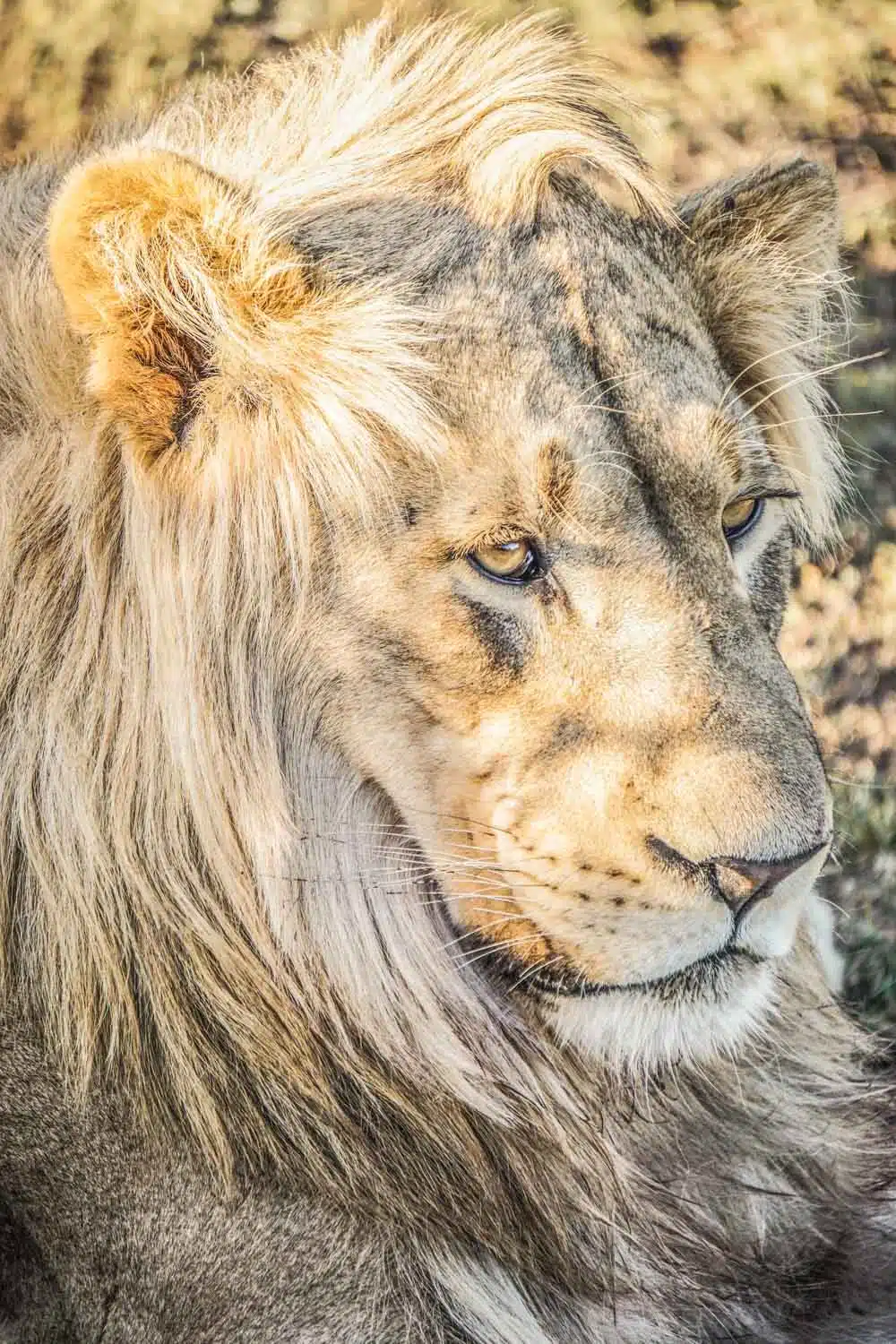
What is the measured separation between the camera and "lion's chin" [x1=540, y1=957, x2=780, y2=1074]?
1966mm

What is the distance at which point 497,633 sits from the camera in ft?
6.22

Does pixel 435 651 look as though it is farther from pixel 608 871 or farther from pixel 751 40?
pixel 751 40

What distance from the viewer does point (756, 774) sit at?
181cm

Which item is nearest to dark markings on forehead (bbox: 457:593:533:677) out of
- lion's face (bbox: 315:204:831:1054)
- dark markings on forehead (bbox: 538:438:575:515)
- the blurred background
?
lion's face (bbox: 315:204:831:1054)

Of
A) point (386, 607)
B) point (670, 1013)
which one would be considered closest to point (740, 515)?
point (386, 607)

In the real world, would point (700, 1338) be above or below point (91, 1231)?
below

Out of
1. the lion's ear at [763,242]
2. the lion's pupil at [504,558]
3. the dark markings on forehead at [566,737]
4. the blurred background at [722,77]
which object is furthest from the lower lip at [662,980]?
the blurred background at [722,77]

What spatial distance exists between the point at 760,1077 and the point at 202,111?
1.60m

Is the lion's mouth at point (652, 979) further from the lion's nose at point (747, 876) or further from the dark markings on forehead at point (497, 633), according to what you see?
the dark markings on forehead at point (497, 633)

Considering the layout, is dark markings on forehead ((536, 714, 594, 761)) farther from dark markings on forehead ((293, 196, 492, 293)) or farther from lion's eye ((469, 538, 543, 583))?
dark markings on forehead ((293, 196, 492, 293))

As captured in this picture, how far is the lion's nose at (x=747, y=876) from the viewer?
180 centimetres

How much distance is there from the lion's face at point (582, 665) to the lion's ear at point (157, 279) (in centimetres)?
25

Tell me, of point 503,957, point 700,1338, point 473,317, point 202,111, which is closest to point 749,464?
point 473,317

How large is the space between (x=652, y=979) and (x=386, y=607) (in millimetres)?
542
